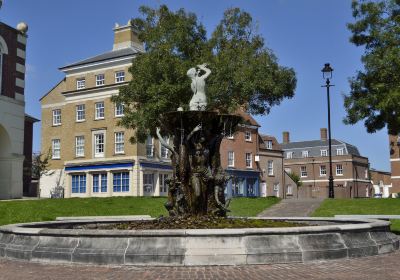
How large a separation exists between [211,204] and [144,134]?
18080 millimetres

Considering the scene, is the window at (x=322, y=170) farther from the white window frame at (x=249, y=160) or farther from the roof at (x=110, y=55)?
the roof at (x=110, y=55)

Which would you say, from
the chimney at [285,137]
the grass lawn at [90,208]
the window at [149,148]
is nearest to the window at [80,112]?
the window at [149,148]

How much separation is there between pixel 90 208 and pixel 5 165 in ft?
36.9

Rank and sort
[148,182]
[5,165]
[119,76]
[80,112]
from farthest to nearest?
[80,112]
[119,76]
[148,182]
[5,165]

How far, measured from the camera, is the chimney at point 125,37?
154ft

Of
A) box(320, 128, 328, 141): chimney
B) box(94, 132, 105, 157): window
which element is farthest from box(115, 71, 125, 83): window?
box(320, 128, 328, 141): chimney

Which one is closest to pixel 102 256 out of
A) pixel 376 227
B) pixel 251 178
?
pixel 376 227

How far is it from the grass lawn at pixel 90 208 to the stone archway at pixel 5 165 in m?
7.65

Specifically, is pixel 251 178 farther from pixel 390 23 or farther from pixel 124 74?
pixel 390 23

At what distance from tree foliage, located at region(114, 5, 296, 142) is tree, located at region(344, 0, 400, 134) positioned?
24.1 ft

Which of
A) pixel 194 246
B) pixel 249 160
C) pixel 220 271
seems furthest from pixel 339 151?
pixel 220 271

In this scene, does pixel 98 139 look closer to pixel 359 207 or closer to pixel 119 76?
pixel 119 76

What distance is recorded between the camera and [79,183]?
4566cm

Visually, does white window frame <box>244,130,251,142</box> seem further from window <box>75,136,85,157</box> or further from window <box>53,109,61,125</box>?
window <box>53,109,61,125</box>
